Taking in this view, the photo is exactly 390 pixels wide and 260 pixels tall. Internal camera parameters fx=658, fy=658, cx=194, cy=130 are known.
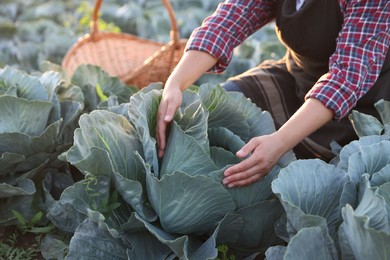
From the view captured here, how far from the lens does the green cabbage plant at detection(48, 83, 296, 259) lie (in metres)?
1.18

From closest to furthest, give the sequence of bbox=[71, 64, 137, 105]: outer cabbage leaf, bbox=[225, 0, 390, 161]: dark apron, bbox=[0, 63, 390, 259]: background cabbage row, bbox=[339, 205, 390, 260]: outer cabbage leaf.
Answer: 1. bbox=[339, 205, 390, 260]: outer cabbage leaf
2. bbox=[0, 63, 390, 259]: background cabbage row
3. bbox=[225, 0, 390, 161]: dark apron
4. bbox=[71, 64, 137, 105]: outer cabbage leaf

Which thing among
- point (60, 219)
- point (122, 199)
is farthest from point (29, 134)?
point (122, 199)

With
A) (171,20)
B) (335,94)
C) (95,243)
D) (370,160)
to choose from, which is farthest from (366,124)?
(171,20)

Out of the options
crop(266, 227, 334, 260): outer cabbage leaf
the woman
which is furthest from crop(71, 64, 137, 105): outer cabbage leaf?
crop(266, 227, 334, 260): outer cabbage leaf

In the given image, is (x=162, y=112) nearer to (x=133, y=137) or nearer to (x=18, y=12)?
(x=133, y=137)

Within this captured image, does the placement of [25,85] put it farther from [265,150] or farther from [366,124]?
[366,124]

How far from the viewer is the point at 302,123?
49.9 inches

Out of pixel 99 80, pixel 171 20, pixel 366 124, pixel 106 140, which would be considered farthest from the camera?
pixel 171 20

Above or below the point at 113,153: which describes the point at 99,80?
below

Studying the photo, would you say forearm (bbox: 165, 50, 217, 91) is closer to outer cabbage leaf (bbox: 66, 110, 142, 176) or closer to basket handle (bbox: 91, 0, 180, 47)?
outer cabbage leaf (bbox: 66, 110, 142, 176)

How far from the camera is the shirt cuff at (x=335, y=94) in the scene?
129cm

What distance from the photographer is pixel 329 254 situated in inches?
41.8

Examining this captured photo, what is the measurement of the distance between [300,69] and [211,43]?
1.05 feet

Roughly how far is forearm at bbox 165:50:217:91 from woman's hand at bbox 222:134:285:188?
0.26 metres
